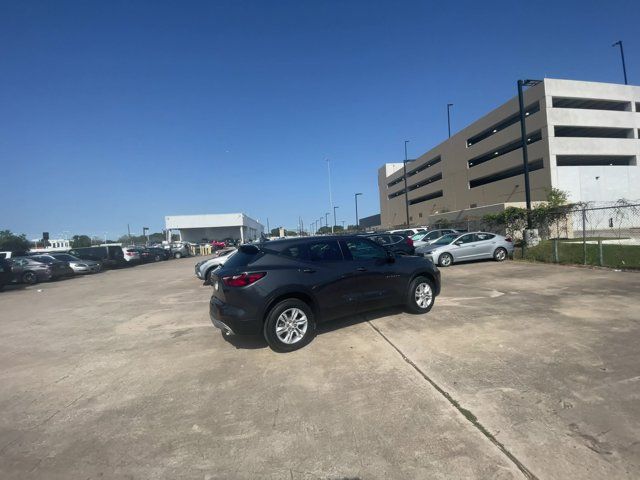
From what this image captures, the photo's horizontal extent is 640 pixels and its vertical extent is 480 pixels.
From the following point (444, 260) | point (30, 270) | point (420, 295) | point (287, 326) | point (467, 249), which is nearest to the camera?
point (287, 326)

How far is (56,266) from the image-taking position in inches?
730

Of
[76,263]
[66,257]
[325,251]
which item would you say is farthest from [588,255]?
[66,257]

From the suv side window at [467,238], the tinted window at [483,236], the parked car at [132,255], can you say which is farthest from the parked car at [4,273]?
the tinted window at [483,236]

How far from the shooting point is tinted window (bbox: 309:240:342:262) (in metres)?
5.34

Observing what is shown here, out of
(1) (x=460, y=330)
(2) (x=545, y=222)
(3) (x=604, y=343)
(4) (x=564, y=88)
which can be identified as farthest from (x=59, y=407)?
(4) (x=564, y=88)

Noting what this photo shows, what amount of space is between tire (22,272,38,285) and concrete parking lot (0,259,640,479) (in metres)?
14.6

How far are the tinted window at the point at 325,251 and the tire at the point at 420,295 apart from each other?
1640 mm

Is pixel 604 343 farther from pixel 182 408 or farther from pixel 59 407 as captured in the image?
pixel 59 407

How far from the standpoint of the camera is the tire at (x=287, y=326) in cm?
474

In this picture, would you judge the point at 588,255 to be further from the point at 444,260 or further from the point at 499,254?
the point at 444,260

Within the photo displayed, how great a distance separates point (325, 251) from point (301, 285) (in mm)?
810

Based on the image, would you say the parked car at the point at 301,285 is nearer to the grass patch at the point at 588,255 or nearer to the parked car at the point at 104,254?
the grass patch at the point at 588,255

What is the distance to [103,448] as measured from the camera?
2902 mm

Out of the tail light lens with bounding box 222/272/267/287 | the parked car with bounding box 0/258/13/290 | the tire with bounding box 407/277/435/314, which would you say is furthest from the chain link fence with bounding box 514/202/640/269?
the parked car with bounding box 0/258/13/290
